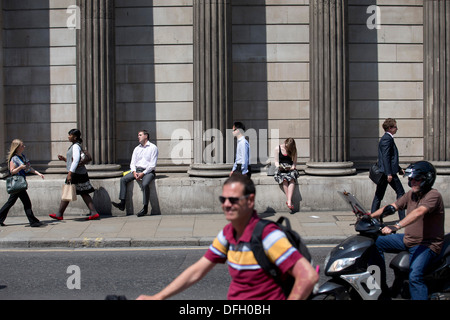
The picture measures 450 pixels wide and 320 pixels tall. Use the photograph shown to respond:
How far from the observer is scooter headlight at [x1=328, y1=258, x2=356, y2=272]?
4.91 metres

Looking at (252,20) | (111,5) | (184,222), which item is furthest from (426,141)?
(111,5)

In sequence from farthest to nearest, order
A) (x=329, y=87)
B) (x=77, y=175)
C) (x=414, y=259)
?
1. (x=329, y=87)
2. (x=77, y=175)
3. (x=414, y=259)

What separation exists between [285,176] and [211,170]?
1.60 meters

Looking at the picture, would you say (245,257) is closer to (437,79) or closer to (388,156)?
(388,156)

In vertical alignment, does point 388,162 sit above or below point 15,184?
above

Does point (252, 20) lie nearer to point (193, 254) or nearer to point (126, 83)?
point (126, 83)

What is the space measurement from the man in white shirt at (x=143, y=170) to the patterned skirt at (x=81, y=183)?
2.22 ft

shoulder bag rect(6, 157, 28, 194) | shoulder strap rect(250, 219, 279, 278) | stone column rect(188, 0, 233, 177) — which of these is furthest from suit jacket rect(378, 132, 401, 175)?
shoulder strap rect(250, 219, 279, 278)

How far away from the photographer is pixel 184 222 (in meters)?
11.3

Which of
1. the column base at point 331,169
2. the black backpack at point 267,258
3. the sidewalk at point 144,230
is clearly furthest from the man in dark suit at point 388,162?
the black backpack at point 267,258

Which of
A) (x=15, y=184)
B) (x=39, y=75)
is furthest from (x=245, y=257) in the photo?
(x=39, y=75)

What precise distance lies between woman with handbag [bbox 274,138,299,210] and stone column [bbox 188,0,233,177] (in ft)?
3.66

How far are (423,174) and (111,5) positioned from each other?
29.9 ft

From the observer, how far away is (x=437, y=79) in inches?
500
